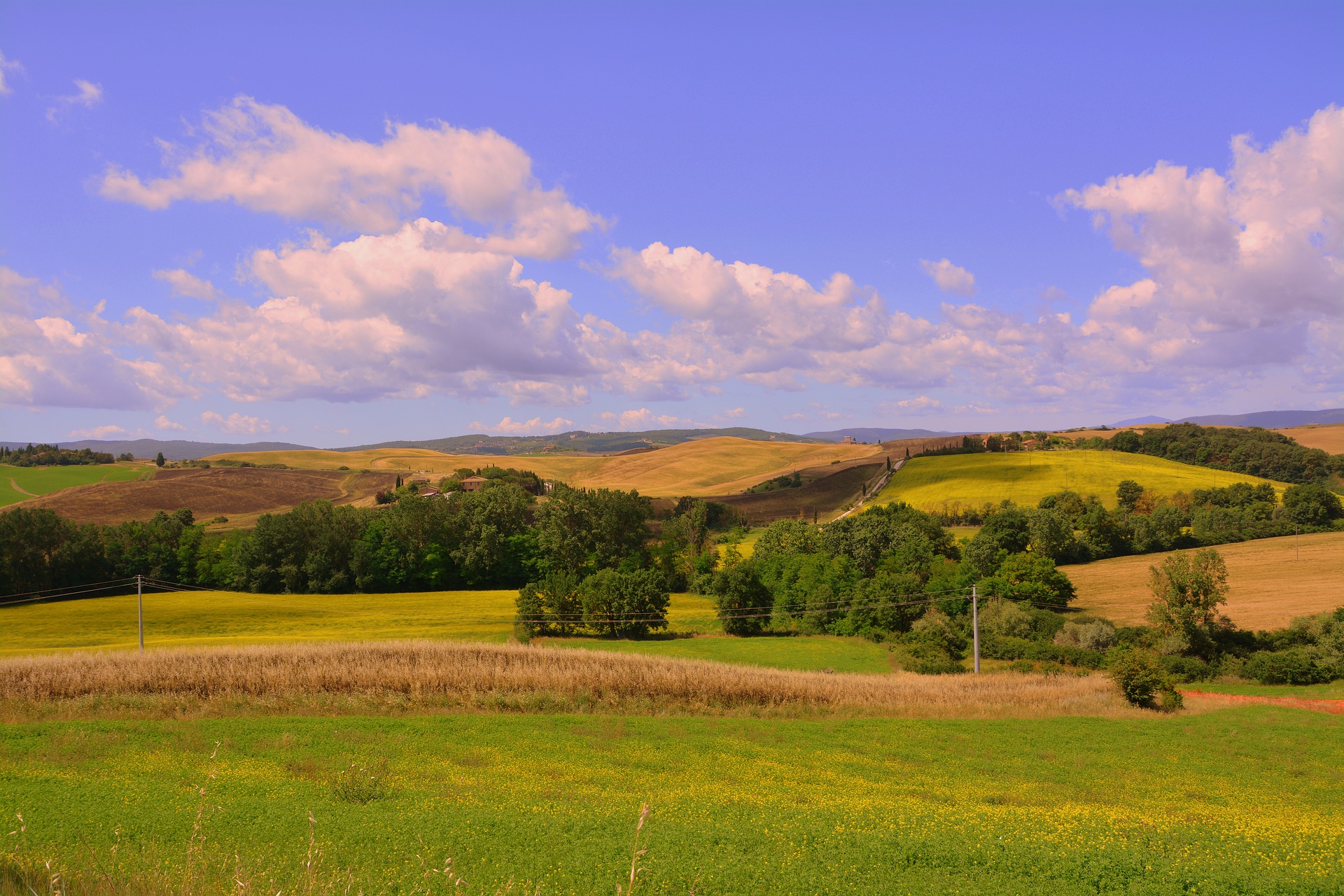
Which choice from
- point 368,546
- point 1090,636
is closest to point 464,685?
point 1090,636

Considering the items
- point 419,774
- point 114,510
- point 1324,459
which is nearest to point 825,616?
point 419,774

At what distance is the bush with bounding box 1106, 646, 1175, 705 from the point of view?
33219mm

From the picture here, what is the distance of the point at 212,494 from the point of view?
11012 cm

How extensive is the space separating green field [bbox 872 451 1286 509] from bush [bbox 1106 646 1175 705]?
64.8 m

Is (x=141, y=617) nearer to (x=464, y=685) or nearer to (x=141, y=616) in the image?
(x=141, y=616)

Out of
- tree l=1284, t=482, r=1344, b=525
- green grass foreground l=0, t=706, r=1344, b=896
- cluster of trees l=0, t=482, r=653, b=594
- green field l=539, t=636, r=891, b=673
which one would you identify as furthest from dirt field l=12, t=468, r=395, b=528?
tree l=1284, t=482, r=1344, b=525

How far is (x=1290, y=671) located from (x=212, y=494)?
126 m

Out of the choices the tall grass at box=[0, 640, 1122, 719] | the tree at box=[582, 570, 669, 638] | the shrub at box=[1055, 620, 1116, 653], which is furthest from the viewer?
the tree at box=[582, 570, 669, 638]

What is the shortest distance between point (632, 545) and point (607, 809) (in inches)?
2559

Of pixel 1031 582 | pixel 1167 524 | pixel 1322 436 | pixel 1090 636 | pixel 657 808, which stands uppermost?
pixel 1322 436

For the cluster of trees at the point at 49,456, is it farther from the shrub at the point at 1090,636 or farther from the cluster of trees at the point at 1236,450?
the cluster of trees at the point at 1236,450

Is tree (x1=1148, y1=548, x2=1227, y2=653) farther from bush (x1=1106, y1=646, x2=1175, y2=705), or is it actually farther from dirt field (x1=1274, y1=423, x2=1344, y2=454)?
dirt field (x1=1274, y1=423, x2=1344, y2=454)

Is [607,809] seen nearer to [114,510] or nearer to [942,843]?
[942,843]

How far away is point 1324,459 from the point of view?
114 meters
